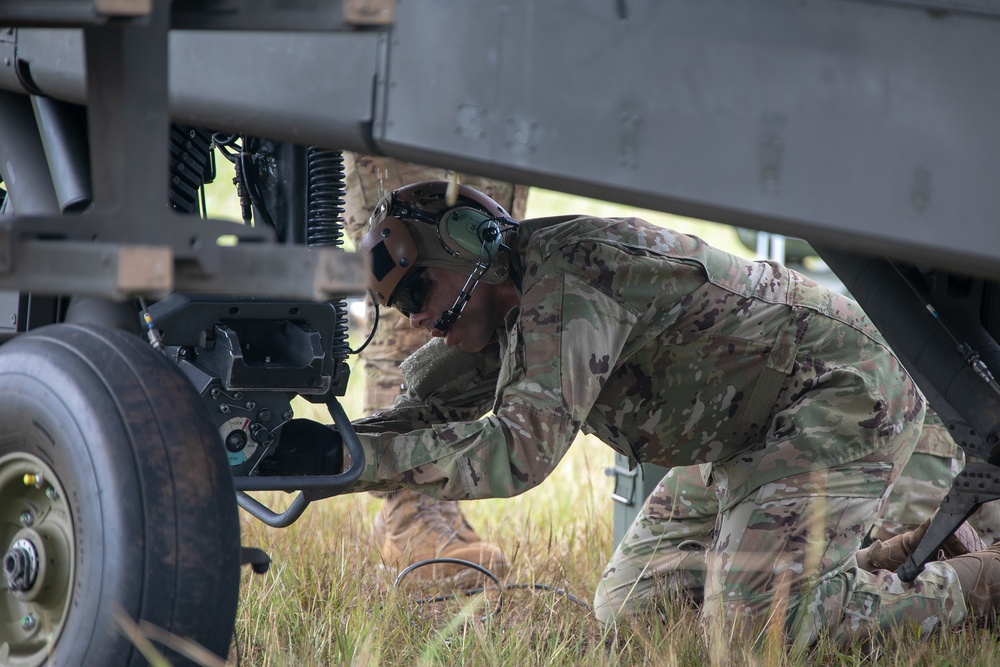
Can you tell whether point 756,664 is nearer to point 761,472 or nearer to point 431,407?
point 761,472

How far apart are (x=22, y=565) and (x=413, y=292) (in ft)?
4.25

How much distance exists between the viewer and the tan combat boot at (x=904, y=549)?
3.76 m

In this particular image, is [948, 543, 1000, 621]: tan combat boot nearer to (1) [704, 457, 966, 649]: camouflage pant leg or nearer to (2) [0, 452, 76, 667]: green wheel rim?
(1) [704, 457, 966, 649]: camouflage pant leg

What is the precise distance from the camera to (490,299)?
3.20 m

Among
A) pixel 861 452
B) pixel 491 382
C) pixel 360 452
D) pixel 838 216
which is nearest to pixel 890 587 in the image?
pixel 861 452

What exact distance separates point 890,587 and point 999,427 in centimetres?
94

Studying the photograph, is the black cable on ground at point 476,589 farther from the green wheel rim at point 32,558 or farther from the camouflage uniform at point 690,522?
the green wheel rim at point 32,558

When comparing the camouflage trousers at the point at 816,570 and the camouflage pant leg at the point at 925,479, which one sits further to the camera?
the camouflage pant leg at the point at 925,479

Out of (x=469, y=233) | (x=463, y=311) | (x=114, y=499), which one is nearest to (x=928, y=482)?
(x=463, y=311)

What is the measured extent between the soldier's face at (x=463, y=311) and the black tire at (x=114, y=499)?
1091 millimetres

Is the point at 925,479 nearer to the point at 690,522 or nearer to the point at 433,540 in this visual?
the point at 690,522

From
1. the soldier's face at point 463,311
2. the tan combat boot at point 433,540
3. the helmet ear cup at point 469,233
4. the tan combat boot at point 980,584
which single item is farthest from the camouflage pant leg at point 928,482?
the helmet ear cup at point 469,233

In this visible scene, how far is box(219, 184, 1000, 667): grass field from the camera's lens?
106 inches

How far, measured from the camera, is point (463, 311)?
3.18 m
